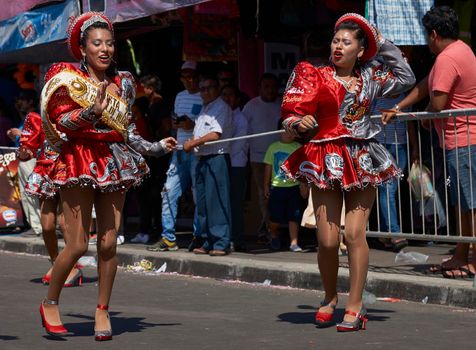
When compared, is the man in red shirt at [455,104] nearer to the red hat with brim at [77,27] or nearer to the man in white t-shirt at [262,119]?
the red hat with brim at [77,27]

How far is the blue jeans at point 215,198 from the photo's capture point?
13102 mm

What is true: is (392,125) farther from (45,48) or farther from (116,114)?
(45,48)

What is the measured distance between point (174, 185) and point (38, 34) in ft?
11.8

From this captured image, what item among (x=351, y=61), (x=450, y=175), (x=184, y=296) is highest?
(x=351, y=61)

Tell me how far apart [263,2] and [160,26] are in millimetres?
2426

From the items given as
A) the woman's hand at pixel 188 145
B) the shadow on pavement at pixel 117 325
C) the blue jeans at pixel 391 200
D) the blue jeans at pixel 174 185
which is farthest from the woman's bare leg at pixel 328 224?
the blue jeans at pixel 174 185

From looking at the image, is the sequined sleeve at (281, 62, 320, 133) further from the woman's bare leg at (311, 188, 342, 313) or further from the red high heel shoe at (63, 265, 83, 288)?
the red high heel shoe at (63, 265, 83, 288)

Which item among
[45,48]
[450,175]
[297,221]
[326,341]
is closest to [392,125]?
[450,175]

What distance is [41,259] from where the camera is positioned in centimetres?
1469

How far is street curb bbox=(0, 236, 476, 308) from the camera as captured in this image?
9.57m

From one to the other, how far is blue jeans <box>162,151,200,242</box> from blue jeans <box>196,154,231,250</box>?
1.66 ft

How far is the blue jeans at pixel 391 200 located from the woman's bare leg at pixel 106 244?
3.87m

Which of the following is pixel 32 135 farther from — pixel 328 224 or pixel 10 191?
pixel 10 191

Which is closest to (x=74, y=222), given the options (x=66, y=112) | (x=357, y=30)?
(x=66, y=112)
